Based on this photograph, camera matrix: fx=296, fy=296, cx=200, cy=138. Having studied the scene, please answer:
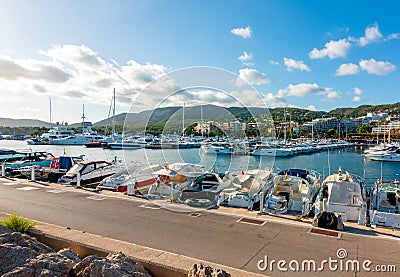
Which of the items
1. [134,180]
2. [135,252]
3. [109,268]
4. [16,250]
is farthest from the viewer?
[134,180]

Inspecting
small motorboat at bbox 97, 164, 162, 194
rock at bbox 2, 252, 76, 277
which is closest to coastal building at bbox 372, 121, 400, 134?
small motorboat at bbox 97, 164, 162, 194

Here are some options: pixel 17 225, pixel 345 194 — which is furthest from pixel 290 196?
pixel 17 225

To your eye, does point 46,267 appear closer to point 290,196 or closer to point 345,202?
point 345,202

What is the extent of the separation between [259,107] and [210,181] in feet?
18.8

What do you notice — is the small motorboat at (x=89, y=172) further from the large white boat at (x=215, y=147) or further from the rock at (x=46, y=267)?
the rock at (x=46, y=267)

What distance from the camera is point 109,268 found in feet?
11.8

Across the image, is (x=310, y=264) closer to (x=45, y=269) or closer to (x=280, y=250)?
(x=280, y=250)

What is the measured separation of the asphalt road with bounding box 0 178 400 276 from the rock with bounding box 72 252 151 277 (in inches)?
110

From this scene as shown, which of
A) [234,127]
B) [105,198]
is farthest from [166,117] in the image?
[105,198]

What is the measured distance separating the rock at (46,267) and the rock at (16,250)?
0.16 m

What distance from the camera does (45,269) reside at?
369cm

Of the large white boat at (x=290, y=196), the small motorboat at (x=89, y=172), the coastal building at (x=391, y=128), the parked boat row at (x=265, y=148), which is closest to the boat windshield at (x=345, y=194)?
the large white boat at (x=290, y=196)

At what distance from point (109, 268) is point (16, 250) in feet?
4.82

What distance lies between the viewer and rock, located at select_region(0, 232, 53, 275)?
151 inches
